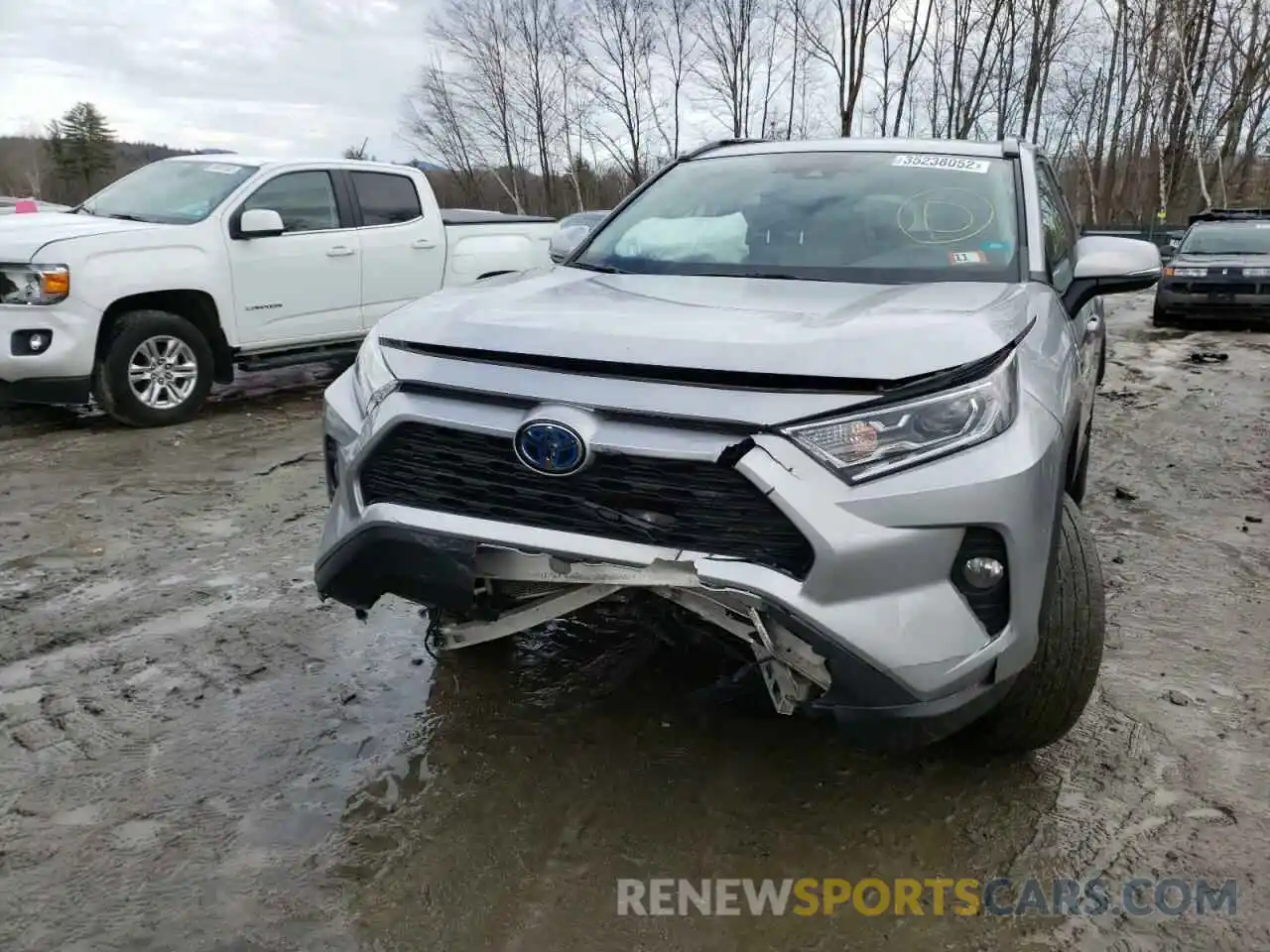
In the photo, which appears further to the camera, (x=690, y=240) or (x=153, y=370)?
(x=153, y=370)

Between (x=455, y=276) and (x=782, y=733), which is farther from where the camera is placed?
(x=455, y=276)

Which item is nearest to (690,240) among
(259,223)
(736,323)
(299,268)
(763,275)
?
(763,275)

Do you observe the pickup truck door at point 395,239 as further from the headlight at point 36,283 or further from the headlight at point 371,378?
the headlight at point 371,378

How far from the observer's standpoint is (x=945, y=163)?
3482mm

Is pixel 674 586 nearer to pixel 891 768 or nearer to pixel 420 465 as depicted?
pixel 420 465

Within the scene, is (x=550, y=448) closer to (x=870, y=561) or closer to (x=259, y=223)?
(x=870, y=561)

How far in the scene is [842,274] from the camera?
2959 millimetres

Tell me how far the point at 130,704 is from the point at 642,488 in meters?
1.90

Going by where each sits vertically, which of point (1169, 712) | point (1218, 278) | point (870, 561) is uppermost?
point (870, 561)

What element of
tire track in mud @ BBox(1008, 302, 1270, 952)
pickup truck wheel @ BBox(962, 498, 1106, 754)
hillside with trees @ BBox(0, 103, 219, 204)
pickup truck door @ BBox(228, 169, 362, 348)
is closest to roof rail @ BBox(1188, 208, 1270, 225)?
tire track in mud @ BBox(1008, 302, 1270, 952)

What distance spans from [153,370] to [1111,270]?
18.6 feet

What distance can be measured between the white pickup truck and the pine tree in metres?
60.4

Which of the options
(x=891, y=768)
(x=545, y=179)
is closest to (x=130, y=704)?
(x=891, y=768)

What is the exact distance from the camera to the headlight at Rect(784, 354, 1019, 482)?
1980 mm
